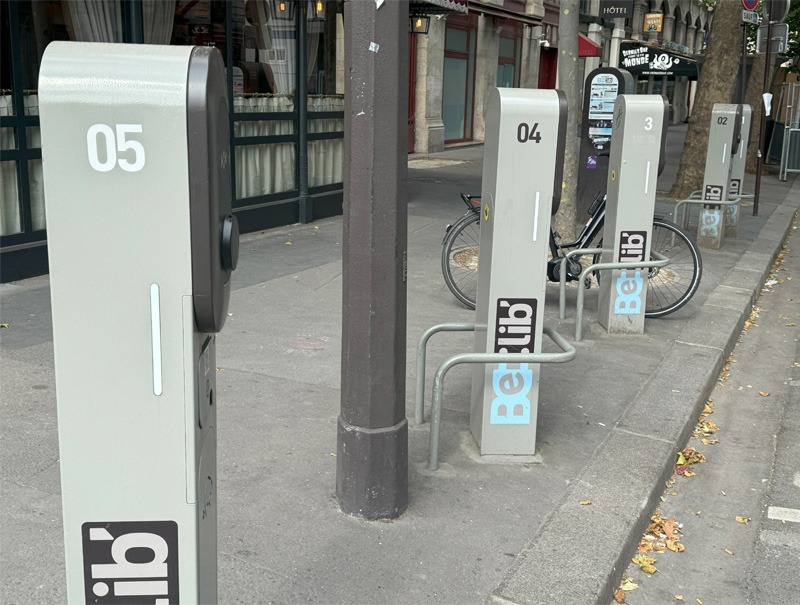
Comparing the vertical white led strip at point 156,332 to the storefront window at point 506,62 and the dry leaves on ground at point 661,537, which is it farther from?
the storefront window at point 506,62

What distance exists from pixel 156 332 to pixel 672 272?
7502mm

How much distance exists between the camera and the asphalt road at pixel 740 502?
375cm

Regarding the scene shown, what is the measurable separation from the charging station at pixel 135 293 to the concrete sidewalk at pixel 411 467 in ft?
3.91

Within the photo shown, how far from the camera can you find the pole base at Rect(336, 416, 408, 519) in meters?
3.64

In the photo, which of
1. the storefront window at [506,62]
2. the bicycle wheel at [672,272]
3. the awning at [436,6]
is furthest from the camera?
the storefront window at [506,62]

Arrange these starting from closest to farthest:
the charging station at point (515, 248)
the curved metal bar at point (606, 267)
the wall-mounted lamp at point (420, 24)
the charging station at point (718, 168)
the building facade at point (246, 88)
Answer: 1. the charging station at point (515, 248)
2. the curved metal bar at point (606, 267)
3. the building facade at point (246, 88)
4. the charging station at point (718, 168)
5. the wall-mounted lamp at point (420, 24)

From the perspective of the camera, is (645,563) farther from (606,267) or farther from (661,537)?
(606,267)

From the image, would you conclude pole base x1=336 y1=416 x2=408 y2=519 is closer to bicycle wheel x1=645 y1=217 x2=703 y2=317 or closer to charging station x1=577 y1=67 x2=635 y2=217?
bicycle wheel x1=645 y1=217 x2=703 y2=317

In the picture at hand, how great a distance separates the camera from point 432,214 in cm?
1230

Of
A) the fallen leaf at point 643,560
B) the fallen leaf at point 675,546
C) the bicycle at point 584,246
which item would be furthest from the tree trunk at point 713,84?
the fallen leaf at point 643,560

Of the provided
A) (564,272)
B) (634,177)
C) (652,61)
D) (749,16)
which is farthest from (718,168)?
(652,61)

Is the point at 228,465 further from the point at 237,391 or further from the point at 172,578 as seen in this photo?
the point at 172,578

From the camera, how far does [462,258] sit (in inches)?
321

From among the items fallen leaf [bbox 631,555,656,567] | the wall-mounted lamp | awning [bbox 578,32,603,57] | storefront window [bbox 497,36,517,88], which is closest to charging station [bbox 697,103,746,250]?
the wall-mounted lamp
